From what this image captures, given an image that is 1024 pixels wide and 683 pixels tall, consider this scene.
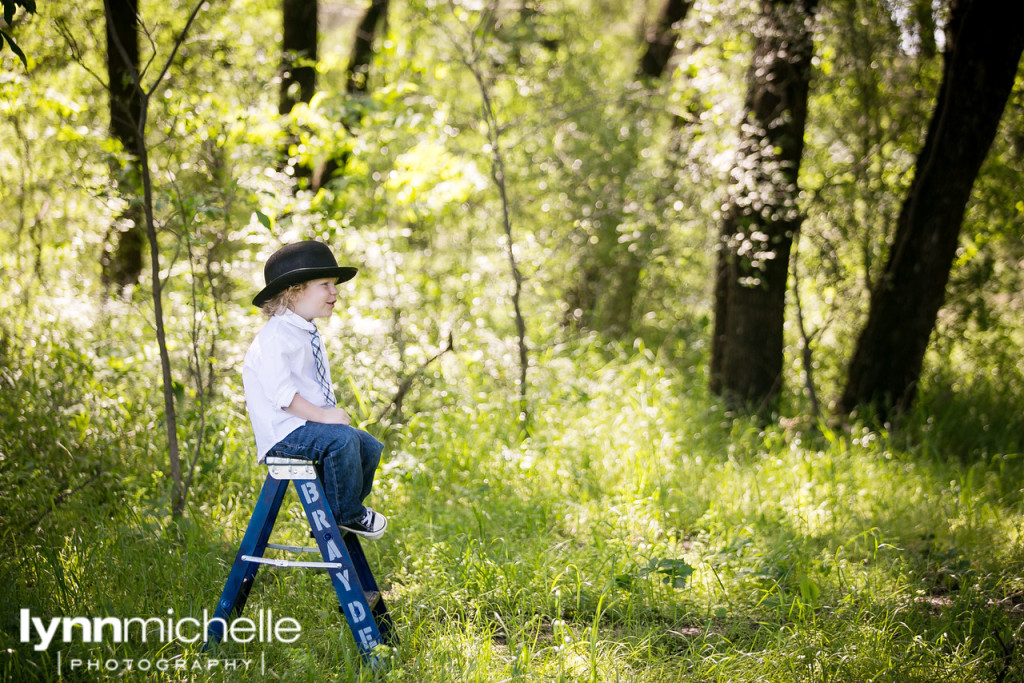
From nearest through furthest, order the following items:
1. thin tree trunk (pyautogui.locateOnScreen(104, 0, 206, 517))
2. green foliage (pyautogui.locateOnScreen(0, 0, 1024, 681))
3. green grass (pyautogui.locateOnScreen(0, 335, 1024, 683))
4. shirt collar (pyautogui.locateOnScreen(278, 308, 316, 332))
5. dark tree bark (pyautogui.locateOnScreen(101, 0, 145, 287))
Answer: shirt collar (pyautogui.locateOnScreen(278, 308, 316, 332)) → green grass (pyautogui.locateOnScreen(0, 335, 1024, 683)) → green foliage (pyautogui.locateOnScreen(0, 0, 1024, 681)) → thin tree trunk (pyautogui.locateOnScreen(104, 0, 206, 517)) → dark tree bark (pyautogui.locateOnScreen(101, 0, 145, 287))

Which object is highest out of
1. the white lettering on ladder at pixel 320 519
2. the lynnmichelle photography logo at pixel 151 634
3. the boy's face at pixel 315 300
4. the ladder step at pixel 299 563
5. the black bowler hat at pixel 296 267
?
the black bowler hat at pixel 296 267

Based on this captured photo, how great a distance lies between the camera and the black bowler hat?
9.18 feet

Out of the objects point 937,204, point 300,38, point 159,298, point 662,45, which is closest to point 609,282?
point 937,204

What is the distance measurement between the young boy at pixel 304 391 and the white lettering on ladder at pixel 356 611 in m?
0.27

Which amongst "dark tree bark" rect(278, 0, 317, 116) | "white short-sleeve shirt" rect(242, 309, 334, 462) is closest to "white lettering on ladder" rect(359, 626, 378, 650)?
"white short-sleeve shirt" rect(242, 309, 334, 462)

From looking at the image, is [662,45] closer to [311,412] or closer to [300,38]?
[300,38]

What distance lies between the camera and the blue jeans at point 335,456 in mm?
2703

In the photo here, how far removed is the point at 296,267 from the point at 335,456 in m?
0.79

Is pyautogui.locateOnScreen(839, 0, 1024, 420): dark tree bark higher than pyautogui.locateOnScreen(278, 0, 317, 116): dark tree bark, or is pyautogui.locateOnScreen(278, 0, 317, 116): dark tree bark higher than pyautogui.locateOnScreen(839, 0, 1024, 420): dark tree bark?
pyautogui.locateOnScreen(278, 0, 317, 116): dark tree bark

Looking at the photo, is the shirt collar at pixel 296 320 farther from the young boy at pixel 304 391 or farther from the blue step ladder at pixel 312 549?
the blue step ladder at pixel 312 549

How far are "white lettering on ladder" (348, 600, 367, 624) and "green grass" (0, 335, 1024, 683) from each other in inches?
7.0

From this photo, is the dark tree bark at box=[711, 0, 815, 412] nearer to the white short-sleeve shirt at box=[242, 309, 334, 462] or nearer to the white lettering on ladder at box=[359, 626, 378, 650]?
the white short-sleeve shirt at box=[242, 309, 334, 462]

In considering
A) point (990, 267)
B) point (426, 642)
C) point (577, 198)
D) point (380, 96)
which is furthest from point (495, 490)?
point (990, 267)

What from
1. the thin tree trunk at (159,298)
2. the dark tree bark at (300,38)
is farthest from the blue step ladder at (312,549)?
the dark tree bark at (300,38)
